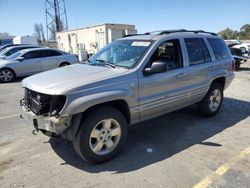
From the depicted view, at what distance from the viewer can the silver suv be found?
337 centimetres

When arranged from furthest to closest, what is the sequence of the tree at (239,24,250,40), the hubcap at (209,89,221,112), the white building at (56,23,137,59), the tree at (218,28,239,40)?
the tree at (218,28,239,40) → the tree at (239,24,250,40) → the white building at (56,23,137,59) → the hubcap at (209,89,221,112)

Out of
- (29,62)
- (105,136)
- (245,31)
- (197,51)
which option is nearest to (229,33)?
(245,31)

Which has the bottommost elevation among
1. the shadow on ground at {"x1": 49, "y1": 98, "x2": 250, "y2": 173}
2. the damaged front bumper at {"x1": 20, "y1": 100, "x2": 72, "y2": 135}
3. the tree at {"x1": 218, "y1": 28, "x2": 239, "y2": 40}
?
the shadow on ground at {"x1": 49, "y1": 98, "x2": 250, "y2": 173}

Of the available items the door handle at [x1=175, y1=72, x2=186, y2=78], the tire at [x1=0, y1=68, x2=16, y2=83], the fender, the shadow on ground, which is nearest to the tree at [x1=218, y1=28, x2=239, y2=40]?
the tire at [x1=0, y1=68, x2=16, y2=83]

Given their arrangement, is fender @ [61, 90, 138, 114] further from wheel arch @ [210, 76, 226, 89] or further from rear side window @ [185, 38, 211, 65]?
wheel arch @ [210, 76, 226, 89]

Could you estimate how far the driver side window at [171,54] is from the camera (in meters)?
4.60

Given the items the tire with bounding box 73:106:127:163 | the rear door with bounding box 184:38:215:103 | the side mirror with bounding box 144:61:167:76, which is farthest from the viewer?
the rear door with bounding box 184:38:215:103

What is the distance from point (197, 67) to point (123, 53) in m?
1.60

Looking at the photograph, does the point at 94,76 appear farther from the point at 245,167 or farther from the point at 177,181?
the point at 245,167

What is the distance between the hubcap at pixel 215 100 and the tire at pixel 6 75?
32.0 ft

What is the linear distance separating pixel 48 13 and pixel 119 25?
24.2m

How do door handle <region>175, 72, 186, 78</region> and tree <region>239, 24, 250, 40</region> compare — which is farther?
tree <region>239, 24, 250, 40</region>

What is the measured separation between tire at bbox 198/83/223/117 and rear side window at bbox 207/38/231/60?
675mm

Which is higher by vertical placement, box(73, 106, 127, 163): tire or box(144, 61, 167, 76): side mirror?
box(144, 61, 167, 76): side mirror
